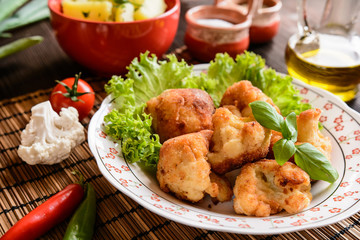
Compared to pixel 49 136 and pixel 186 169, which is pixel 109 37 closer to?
pixel 49 136

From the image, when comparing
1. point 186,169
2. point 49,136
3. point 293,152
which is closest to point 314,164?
point 293,152

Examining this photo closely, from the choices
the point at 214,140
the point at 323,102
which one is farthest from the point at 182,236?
the point at 323,102

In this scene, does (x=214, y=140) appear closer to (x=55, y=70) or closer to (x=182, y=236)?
(x=182, y=236)

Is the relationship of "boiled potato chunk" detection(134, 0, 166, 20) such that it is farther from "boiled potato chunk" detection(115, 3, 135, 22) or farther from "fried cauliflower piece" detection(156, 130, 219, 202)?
"fried cauliflower piece" detection(156, 130, 219, 202)

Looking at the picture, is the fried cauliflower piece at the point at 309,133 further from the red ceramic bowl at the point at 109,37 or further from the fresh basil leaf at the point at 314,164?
the red ceramic bowl at the point at 109,37

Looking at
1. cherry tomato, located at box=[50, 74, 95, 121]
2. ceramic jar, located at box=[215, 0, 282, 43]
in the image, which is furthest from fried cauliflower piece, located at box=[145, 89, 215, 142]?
ceramic jar, located at box=[215, 0, 282, 43]

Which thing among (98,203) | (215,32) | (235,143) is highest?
(235,143)
